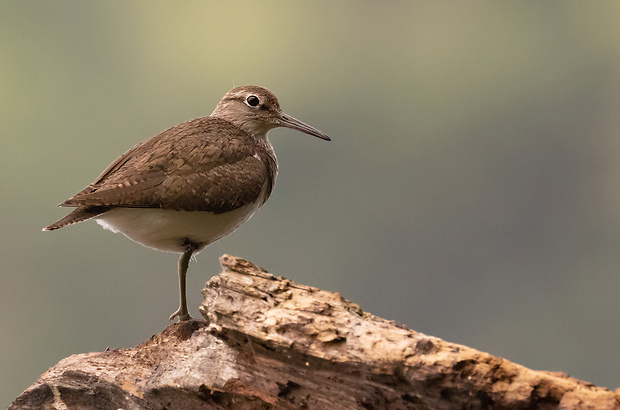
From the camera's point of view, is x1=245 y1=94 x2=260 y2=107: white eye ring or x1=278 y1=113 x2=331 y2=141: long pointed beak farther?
x1=278 y1=113 x2=331 y2=141: long pointed beak

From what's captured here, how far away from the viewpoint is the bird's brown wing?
5.96 metres

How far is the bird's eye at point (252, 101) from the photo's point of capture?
7.14 meters

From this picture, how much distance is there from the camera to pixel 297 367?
5234mm

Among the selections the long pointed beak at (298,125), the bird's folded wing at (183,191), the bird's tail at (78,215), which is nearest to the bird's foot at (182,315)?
the bird's folded wing at (183,191)

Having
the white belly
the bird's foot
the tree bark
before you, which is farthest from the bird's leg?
the tree bark

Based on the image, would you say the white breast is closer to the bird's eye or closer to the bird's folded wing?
the bird's folded wing

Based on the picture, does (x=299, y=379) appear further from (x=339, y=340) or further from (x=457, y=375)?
(x=457, y=375)

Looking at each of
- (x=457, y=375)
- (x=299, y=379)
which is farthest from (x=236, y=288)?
(x=457, y=375)

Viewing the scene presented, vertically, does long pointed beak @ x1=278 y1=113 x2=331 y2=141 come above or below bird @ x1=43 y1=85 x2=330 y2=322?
above

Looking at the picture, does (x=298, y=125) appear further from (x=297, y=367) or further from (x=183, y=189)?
(x=297, y=367)

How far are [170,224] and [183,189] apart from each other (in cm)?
31

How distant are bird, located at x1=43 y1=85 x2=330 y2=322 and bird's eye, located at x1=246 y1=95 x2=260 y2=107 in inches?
10.7

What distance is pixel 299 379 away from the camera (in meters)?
5.29

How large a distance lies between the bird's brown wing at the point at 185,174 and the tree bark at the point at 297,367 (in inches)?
28.8
